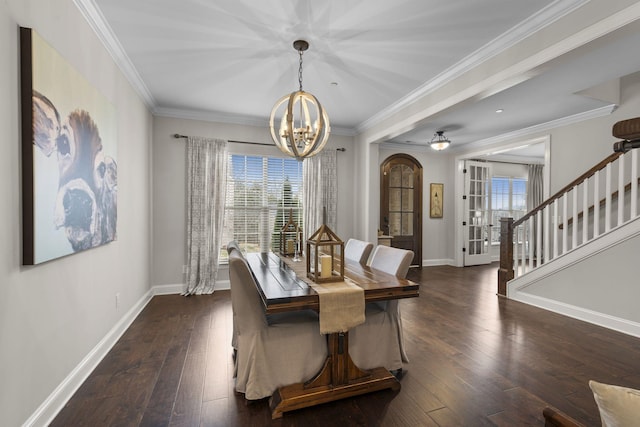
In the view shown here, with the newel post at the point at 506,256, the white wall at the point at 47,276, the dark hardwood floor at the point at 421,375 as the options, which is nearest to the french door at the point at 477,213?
the newel post at the point at 506,256

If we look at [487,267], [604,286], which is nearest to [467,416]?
[604,286]

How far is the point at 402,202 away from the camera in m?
6.46

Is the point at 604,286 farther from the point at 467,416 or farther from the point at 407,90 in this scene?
the point at 407,90

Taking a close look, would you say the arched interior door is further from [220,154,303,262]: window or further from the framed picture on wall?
[220,154,303,262]: window

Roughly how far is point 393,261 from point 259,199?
3.00 meters

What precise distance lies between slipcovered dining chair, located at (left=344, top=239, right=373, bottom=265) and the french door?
4.46 meters

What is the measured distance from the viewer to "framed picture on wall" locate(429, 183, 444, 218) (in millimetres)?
6691

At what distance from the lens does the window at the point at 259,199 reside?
4.81m

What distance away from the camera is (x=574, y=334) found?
301 centimetres

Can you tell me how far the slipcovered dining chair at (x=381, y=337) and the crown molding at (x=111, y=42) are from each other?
9.60 feet

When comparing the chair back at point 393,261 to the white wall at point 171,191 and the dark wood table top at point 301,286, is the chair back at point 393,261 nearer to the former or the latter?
the dark wood table top at point 301,286

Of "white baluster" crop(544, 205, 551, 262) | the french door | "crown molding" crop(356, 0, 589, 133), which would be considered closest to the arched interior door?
the french door

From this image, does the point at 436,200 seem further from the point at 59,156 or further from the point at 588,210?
the point at 59,156

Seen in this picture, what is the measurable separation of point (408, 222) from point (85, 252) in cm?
562
